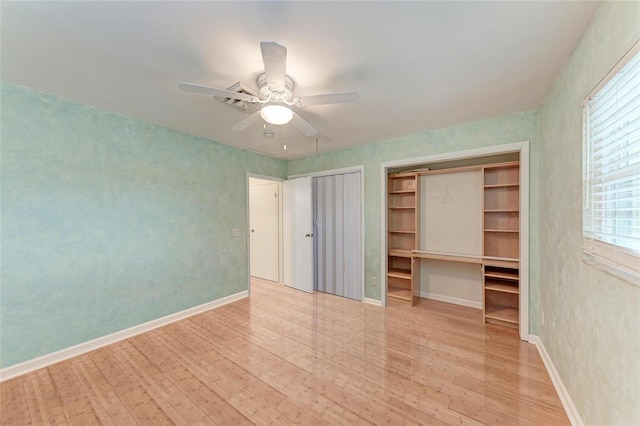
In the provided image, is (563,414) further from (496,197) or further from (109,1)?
(109,1)

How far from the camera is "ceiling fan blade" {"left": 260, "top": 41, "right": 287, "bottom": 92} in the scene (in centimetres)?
120

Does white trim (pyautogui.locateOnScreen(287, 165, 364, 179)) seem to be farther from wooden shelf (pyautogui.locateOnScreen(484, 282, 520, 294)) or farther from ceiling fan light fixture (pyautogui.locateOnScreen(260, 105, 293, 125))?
wooden shelf (pyautogui.locateOnScreen(484, 282, 520, 294))

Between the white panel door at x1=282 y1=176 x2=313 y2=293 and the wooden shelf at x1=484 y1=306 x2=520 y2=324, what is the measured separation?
8.31ft

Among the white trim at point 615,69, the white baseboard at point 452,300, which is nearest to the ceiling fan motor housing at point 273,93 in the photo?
the white trim at point 615,69

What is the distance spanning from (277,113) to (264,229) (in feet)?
11.2

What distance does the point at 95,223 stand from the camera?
2.43 meters

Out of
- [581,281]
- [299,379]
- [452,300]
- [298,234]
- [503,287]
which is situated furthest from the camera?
[298,234]

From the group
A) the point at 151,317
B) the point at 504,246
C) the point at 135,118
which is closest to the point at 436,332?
the point at 504,246

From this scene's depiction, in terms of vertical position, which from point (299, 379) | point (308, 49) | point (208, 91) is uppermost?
point (308, 49)

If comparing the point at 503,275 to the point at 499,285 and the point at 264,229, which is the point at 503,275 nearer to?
the point at 499,285

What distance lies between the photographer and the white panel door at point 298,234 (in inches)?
162

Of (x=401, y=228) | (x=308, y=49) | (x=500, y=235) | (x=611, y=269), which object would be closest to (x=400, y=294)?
(x=401, y=228)

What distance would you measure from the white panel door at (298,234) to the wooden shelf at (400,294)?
1.34 metres

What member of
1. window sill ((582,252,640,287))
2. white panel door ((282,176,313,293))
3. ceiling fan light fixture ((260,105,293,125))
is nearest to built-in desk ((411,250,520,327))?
window sill ((582,252,640,287))
